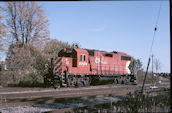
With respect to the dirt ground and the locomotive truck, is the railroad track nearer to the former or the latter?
the dirt ground

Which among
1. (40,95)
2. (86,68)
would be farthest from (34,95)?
(86,68)

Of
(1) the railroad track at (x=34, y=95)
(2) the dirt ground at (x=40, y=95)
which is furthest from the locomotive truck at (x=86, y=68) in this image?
(1) the railroad track at (x=34, y=95)

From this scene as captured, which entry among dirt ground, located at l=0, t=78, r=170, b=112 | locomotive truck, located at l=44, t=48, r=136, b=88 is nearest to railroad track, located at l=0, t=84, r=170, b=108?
dirt ground, located at l=0, t=78, r=170, b=112

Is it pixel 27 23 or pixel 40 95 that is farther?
pixel 27 23

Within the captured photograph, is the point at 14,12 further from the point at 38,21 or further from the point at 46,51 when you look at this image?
the point at 46,51

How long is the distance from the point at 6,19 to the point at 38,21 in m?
4.92

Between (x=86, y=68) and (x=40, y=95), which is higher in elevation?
(x=86, y=68)

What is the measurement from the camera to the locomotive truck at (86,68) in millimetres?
18375

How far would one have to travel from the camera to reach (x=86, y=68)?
1994 cm

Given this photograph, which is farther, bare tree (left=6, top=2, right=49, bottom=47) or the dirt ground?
bare tree (left=6, top=2, right=49, bottom=47)

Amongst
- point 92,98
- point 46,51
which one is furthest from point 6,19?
point 92,98

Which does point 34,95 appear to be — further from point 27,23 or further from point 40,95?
point 27,23

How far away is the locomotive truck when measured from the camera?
18375 mm

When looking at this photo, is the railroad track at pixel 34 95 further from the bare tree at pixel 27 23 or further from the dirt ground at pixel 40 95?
the bare tree at pixel 27 23
